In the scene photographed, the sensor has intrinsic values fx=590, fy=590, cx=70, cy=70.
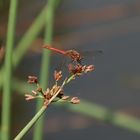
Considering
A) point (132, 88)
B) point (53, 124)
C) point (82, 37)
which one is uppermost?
point (82, 37)

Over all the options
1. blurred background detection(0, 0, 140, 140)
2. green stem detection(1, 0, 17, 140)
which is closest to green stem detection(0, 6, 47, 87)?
green stem detection(1, 0, 17, 140)

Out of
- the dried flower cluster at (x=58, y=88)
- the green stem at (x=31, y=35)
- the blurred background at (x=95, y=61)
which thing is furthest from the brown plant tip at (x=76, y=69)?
the blurred background at (x=95, y=61)

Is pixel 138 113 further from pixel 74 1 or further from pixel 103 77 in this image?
pixel 74 1

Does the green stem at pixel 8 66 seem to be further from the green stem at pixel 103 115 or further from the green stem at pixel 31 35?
the green stem at pixel 103 115

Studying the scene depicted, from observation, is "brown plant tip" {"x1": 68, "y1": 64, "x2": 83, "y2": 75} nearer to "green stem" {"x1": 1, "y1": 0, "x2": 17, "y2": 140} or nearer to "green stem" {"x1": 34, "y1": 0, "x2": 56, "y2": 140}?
"green stem" {"x1": 1, "y1": 0, "x2": 17, "y2": 140}

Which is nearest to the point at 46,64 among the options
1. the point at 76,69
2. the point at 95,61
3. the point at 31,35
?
the point at 31,35

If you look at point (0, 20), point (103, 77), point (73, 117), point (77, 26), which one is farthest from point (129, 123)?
point (77, 26)

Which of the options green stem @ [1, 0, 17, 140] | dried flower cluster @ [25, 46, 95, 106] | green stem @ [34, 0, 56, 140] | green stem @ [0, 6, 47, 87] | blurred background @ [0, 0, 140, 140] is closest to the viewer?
dried flower cluster @ [25, 46, 95, 106]

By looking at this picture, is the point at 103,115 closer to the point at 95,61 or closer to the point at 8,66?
the point at 8,66
